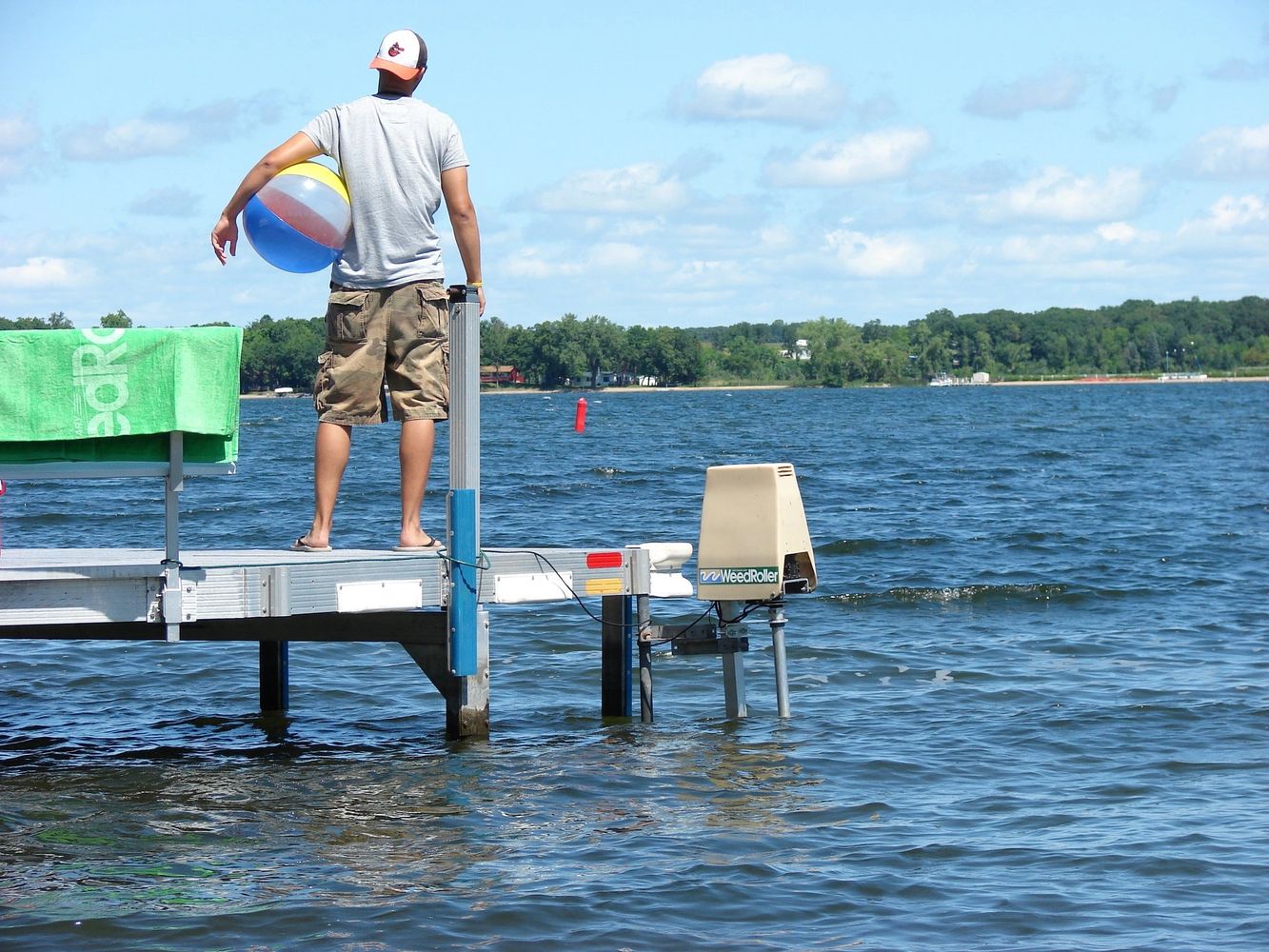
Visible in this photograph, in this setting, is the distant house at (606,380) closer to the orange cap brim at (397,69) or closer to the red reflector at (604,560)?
the red reflector at (604,560)

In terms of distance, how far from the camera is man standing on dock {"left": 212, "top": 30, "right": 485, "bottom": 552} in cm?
705

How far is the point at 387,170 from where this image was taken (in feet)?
23.1

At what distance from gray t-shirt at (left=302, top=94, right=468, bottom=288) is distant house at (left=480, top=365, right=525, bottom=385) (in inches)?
5934

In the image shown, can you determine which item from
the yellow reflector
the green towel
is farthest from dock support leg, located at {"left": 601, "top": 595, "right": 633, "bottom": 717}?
the green towel

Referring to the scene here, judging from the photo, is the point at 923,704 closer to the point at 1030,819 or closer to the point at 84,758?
the point at 1030,819

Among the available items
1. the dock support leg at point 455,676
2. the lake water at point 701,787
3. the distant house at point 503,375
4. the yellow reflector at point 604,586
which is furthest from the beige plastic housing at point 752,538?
the distant house at point 503,375

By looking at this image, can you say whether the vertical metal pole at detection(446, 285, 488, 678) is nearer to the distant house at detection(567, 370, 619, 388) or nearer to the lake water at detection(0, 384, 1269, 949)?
the lake water at detection(0, 384, 1269, 949)

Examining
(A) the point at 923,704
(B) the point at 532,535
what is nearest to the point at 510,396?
(B) the point at 532,535

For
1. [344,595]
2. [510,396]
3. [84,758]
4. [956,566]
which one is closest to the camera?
[344,595]

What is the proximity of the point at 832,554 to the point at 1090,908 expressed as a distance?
45.0ft

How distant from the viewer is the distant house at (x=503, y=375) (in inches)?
6265

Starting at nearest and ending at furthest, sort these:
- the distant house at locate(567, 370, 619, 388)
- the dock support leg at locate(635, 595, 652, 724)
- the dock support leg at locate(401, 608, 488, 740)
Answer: the dock support leg at locate(401, 608, 488, 740), the dock support leg at locate(635, 595, 652, 724), the distant house at locate(567, 370, 619, 388)

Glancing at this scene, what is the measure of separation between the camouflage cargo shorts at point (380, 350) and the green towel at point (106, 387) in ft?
2.93

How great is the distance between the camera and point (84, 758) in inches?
329
